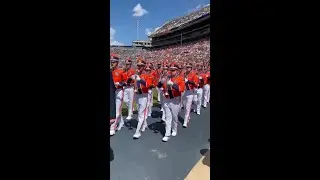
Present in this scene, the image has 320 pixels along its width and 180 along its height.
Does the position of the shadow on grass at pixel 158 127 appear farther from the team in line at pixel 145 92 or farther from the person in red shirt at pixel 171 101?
the person in red shirt at pixel 171 101

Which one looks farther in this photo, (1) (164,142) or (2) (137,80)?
(2) (137,80)

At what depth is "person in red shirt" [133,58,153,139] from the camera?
21.5 feet

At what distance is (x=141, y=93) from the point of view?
6840mm

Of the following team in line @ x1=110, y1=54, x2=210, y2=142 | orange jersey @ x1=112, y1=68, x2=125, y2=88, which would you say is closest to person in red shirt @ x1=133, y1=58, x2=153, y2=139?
team in line @ x1=110, y1=54, x2=210, y2=142

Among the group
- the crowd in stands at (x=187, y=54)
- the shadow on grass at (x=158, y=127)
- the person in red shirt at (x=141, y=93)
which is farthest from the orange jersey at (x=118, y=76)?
the crowd in stands at (x=187, y=54)

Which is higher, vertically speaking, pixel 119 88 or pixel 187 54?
pixel 187 54

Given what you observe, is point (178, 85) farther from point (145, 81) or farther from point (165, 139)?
point (165, 139)

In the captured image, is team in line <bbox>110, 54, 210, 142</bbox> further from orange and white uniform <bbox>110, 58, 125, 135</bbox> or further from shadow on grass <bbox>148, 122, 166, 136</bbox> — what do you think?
shadow on grass <bbox>148, 122, 166, 136</bbox>

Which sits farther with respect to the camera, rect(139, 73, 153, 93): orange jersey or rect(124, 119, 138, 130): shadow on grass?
rect(124, 119, 138, 130): shadow on grass

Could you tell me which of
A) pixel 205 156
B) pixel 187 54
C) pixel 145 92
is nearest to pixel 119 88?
pixel 145 92
